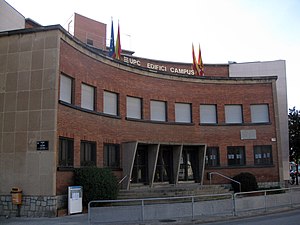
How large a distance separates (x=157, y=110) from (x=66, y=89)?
28.0 ft

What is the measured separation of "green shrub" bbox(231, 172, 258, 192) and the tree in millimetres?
14720

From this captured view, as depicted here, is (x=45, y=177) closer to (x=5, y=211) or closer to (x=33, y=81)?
(x=5, y=211)

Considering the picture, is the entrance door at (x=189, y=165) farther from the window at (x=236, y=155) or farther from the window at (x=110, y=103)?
the window at (x=110, y=103)

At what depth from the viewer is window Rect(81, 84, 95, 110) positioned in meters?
19.9

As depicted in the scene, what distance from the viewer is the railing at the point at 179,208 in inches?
514

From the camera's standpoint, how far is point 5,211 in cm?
1595

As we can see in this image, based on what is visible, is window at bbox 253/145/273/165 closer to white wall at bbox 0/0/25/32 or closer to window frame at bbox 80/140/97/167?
window frame at bbox 80/140/97/167

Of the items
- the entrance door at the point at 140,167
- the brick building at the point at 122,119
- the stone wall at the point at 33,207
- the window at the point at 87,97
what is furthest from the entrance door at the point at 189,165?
the stone wall at the point at 33,207

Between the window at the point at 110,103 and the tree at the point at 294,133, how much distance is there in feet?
76.4

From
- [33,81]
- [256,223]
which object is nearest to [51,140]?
[33,81]

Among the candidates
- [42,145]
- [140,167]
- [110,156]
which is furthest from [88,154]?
[140,167]

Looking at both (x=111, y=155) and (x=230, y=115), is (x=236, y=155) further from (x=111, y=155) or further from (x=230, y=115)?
(x=111, y=155)

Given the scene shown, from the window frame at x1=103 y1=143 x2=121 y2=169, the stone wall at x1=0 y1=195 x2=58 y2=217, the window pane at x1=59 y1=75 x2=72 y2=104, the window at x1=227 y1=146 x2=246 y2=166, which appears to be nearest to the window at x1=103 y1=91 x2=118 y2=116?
the window frame at x1=103 y1=143 x2=121 y2=169

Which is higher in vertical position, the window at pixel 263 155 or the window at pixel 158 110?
the window at pixel 158 110
